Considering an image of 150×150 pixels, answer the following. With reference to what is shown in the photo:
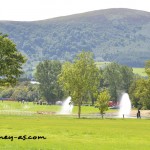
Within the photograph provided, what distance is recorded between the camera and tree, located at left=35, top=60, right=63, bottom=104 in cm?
18775

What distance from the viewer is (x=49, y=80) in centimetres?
18962

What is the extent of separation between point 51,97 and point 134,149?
161 m

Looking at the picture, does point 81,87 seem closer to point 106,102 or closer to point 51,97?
point 106,102

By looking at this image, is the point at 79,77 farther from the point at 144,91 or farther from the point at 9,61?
the point at 144,91

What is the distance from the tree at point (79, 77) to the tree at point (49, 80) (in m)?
80.6

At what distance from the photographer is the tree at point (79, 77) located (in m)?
→ 99.4

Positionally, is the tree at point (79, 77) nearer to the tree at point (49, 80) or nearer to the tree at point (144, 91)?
the tree at point (144, 91)

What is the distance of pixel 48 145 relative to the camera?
107 feet

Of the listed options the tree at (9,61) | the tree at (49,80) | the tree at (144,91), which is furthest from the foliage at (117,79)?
the tree at (9,61)

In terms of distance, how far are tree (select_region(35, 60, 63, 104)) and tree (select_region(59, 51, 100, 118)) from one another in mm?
80611

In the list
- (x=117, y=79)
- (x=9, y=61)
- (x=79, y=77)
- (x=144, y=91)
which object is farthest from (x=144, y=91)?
(x=117, y=79)

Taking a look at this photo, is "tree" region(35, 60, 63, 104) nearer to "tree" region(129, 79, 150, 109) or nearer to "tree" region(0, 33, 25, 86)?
"tree" region(129, 79, 150, 109)

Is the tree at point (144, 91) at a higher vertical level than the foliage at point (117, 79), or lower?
lower

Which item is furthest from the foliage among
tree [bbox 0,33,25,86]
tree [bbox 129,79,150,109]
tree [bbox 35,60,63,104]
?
tree [bbox 0,33,25,86]
